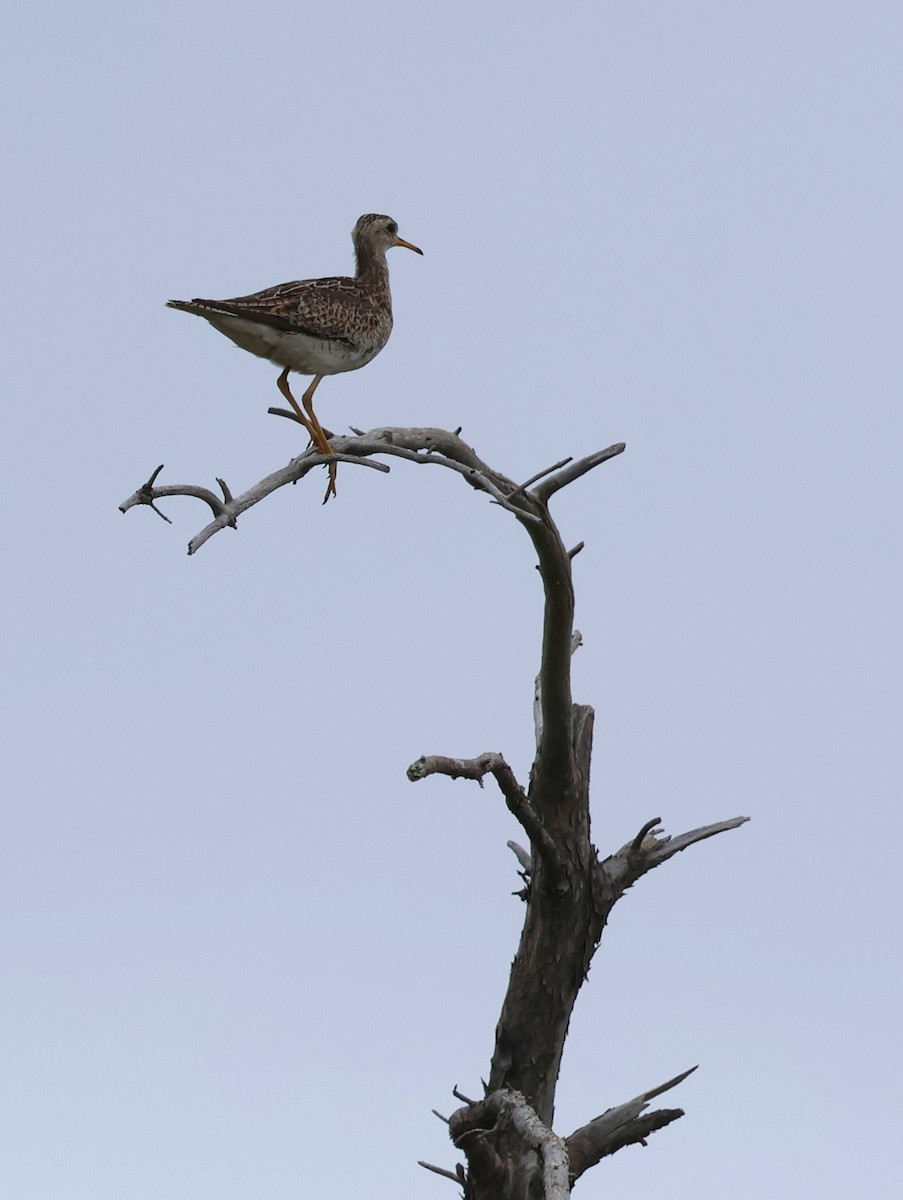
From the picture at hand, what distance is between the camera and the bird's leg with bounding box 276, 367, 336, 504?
34.6 ft

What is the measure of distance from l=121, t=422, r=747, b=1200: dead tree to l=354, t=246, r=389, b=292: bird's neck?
277 cm

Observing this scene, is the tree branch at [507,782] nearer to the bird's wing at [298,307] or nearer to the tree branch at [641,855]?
the tree branch at [641,855]

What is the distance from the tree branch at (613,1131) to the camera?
33.6 feet

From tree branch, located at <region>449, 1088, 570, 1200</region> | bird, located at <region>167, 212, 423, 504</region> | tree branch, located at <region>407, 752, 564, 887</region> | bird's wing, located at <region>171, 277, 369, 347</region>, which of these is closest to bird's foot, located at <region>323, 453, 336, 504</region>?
bird, located at <region>167, 212, 423, 504</region>

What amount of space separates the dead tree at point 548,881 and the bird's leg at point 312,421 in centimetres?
42

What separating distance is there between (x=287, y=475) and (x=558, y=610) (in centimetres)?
233

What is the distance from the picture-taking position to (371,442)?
9.73 meters

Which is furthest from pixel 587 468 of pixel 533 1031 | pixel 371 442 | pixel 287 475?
pixel 533 1031

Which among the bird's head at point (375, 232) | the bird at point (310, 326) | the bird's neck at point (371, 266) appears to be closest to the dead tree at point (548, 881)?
the bird at point (310, 326)

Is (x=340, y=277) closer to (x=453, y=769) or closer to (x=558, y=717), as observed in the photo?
(x=558, y=717)

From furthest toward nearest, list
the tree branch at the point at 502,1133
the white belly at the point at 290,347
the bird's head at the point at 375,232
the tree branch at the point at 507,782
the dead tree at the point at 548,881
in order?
the bird's head at the point at 375,232 → the white belly at the point at 290,347 → the dead tree at the point at 548,881 → the tree branch at the point at 502,1133 → the tree branch at the point at 507,782

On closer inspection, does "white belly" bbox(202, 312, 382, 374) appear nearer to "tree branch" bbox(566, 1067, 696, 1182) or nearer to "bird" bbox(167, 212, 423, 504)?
"bird" bbox(167, 212, 423, 504)

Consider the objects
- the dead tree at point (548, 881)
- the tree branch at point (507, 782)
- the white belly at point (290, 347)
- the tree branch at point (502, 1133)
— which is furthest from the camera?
the white belly at point (290, 347)

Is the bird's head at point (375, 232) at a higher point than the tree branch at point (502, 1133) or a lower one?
higher
